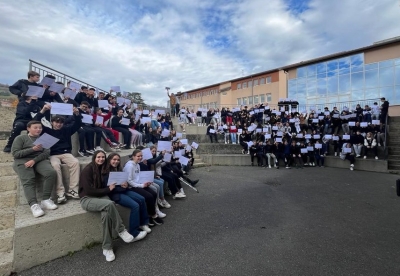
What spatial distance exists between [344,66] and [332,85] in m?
2.24

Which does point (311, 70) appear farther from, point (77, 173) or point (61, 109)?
point (77, 173)

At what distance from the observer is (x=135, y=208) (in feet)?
13.5

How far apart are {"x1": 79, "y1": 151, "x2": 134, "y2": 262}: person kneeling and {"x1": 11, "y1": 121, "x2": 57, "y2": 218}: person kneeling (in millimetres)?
597

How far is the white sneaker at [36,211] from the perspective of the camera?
136 inches

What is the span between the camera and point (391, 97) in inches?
798

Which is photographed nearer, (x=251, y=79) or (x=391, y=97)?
(x=391, y=97)

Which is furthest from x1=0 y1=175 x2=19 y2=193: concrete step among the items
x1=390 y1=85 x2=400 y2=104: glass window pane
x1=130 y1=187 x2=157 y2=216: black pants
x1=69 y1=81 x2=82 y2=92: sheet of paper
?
x1=390 y1=85 x2=400 y2=104: glass window pane

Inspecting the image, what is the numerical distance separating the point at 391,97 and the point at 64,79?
2625 centimetres

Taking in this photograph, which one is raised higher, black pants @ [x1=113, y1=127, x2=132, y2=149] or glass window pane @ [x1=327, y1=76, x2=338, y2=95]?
glass window pane @ [x1=327, y1=76, x2=338, y2=95]

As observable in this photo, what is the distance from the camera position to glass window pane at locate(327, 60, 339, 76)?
24.6m

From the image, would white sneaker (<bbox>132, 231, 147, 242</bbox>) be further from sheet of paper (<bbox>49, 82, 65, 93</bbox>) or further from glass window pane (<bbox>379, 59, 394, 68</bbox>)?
glass window pane (<bbox>379, 59, 394, 68</bbox>)

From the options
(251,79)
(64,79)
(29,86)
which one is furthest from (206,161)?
(251,79)

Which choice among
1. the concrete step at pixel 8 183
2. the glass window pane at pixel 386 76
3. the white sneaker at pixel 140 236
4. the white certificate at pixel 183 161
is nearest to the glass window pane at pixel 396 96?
the glass window pane at pixel 386 76

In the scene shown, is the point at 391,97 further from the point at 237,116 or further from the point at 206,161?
the point at 206,161
